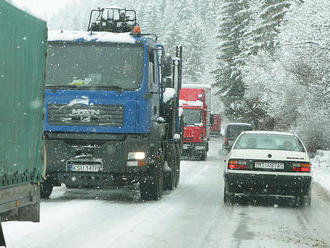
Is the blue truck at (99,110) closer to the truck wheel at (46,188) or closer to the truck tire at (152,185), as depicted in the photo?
the truck tire at (152,185)

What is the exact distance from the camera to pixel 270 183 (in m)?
13.5

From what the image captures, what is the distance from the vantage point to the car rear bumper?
13.5 m

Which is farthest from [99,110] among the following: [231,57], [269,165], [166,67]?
[231,57]

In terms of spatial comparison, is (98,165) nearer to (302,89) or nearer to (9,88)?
(9,88)

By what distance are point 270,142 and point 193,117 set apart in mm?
18734

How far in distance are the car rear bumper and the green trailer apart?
615cm

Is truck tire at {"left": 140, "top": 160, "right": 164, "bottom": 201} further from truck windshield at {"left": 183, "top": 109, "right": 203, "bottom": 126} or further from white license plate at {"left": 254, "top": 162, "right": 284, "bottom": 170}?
truck windshield at {"left": 183, "top": 109, "right": 203, "bottom": 126}

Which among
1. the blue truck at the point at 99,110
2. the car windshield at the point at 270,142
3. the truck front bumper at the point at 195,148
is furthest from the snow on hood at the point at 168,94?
the truck front bumper at the point at 195,148

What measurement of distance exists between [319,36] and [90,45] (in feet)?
58.6

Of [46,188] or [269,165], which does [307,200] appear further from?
[46,188]

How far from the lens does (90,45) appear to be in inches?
541

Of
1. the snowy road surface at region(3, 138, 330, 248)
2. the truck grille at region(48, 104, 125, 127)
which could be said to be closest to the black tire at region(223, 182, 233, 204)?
the snowy road surface at region(3, 138, 330, 248)

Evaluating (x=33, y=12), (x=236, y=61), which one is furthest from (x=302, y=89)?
(x=33, y=12)

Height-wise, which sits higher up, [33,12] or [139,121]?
[33,12]
